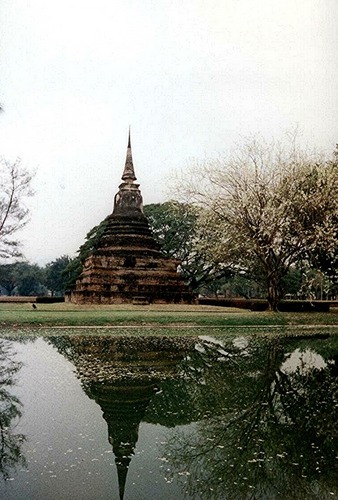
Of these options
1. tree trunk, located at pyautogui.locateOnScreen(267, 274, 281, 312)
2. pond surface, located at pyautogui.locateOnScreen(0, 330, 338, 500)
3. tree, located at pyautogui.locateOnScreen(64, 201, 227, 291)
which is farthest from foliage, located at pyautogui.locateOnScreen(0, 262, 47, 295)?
pond surface, located at pyautogui.locateOnScreen(0, 330, 338, 500)

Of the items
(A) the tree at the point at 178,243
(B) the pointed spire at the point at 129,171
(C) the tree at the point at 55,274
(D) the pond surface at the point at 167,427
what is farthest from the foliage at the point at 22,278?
(D) the pond surface at the point at 167,427

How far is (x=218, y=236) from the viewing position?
30.2 m

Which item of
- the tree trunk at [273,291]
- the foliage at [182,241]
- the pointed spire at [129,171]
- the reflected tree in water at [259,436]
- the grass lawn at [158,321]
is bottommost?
the reflected tree in water at [259,436]

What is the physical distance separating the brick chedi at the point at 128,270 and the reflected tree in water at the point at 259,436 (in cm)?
1999

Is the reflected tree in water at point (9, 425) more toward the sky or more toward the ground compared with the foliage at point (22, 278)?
more toward the ground

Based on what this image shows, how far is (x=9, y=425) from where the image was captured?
7.07 metres

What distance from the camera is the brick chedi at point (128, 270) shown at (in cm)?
3166

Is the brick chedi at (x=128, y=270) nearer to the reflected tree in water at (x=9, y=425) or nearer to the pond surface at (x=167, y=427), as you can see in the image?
the pond surface at (x=167, y=427)

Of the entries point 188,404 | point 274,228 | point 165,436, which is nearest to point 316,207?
point 274,228

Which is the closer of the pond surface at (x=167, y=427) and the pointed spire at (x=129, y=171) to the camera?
the pond surface at (x=167, y=427)

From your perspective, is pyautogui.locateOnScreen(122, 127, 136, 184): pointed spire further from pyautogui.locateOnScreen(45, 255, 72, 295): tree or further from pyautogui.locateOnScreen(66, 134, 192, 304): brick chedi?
pyautogui.locateOnScreen(45, 255, 72, 295): tree


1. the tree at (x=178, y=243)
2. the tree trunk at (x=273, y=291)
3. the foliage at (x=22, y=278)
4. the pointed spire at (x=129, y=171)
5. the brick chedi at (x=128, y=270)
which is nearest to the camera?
the tree trunk at (x=273, y=291)

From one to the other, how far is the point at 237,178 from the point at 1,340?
50.1 feet

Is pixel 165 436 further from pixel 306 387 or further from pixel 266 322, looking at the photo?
pixel 266 322
